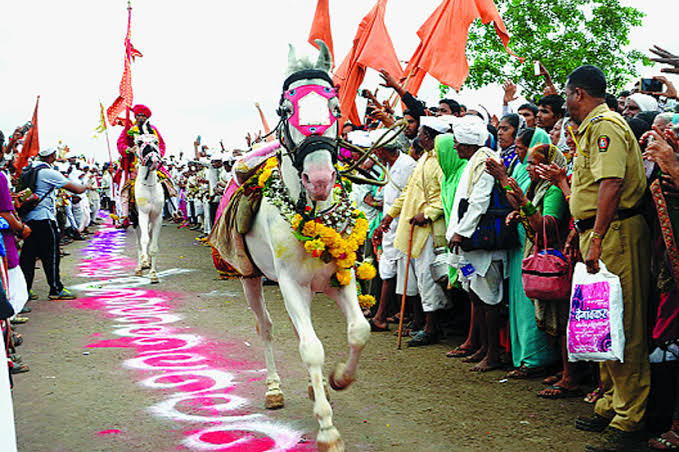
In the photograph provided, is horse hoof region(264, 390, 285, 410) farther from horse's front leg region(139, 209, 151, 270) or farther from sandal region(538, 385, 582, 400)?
horse's front leg region(139, 209, 151, 270)

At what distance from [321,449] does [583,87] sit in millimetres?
3104

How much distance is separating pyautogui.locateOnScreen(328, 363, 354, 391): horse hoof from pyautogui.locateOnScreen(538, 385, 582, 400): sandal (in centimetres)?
189

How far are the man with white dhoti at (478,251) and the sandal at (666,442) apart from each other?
7.46 feet

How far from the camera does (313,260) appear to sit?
15.8ft

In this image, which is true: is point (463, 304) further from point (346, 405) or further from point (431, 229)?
point (346, 405)

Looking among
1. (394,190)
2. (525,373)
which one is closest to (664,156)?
(525,373)

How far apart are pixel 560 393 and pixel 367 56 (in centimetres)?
716

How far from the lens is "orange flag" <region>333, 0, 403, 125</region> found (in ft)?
37.2

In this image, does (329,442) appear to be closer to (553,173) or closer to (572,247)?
(572,247)

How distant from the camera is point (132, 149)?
13.4m

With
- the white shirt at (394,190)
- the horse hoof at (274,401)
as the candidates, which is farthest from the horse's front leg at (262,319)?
the white shirt at (394,190)

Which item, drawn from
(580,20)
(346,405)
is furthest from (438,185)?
(580,20)

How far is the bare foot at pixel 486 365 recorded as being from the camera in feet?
21.8

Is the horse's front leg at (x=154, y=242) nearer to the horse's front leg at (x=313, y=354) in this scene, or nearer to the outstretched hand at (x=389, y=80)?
the outstretched hand at (x=389, y=80)
